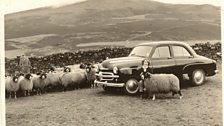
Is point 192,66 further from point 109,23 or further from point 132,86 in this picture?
point 109,23

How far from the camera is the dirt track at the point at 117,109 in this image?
2.81m

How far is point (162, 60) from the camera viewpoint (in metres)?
2.94

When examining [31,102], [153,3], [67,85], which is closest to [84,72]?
[67,85]

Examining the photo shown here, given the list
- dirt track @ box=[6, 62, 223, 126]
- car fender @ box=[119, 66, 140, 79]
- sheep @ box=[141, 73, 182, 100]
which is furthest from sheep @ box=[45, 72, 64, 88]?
sheep @ box=[141, 73, 182, 100]

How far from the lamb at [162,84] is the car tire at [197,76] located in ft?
0.32

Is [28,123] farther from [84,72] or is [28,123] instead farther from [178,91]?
[178,91]

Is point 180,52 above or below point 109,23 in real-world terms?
below

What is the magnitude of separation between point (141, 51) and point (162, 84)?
0.25 metres

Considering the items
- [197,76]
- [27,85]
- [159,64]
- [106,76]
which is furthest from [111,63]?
[27,85]

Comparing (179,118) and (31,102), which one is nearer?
(179,118)

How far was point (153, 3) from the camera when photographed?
9.90ft

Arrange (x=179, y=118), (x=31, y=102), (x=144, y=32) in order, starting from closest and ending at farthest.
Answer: (x=179, y=118) < (x=144, y=32) < (x=31, y=102)

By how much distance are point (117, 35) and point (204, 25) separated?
1.86ft

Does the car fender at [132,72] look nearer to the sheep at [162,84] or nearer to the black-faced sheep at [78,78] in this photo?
the sheep at [162,84]
